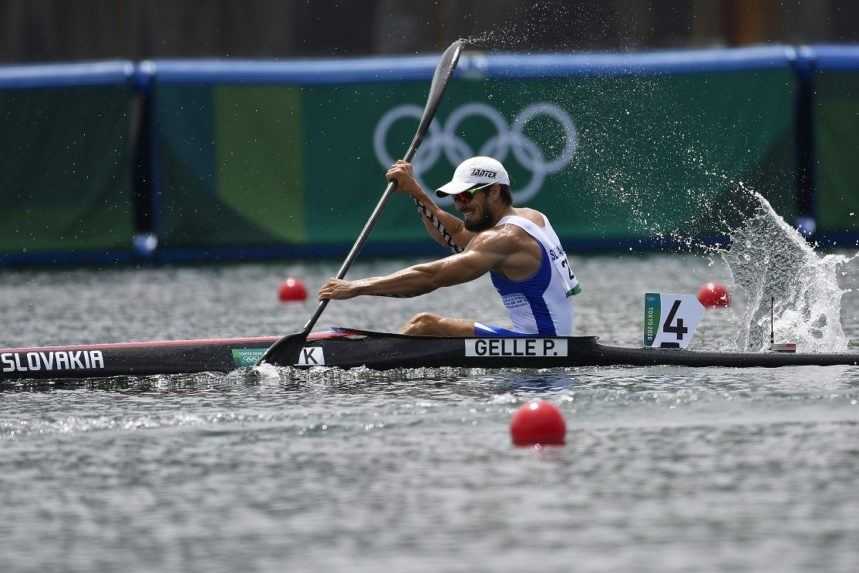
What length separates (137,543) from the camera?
7680mm

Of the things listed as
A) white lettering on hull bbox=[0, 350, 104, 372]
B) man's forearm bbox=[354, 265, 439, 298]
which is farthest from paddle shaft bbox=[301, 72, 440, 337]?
white lettering on hull bbox=[0, 350, 104, 372]

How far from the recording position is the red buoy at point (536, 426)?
955 centimetres

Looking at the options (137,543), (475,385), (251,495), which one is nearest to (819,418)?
(475,385)

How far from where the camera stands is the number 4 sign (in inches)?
494

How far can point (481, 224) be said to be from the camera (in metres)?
13.3

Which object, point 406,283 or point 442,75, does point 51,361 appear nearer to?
point 406,283

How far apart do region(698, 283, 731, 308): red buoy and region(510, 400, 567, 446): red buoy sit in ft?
27.0

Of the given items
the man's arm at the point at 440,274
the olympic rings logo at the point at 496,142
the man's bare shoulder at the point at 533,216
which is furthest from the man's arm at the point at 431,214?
the olympic rings logo at the point at 496,142

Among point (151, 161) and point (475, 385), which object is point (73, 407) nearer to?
point (475, 385)

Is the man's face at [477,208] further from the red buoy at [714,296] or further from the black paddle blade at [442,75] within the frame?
the red buoy at [714,296]

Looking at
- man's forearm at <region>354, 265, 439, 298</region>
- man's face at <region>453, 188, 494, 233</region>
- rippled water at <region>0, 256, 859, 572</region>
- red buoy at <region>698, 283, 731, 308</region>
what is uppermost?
man's face at <region>453, 188, 494, 233</region>

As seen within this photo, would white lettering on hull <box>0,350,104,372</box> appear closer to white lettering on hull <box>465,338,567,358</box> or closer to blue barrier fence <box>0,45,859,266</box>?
white lettering on hull <box>465,338,567,358</box>

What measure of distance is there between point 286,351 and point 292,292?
6.23m

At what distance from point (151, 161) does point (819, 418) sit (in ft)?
44.7
